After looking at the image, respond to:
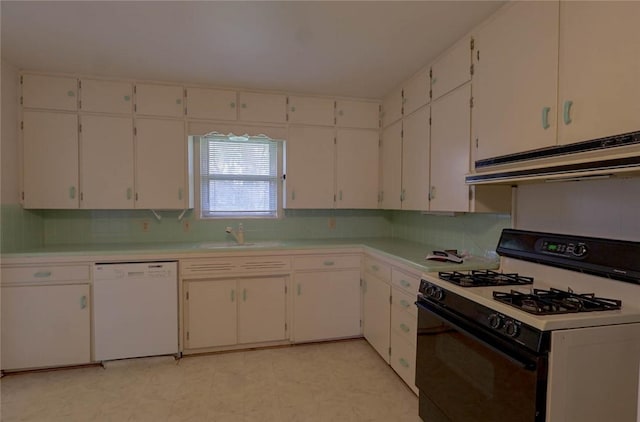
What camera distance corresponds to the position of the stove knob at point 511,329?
4.39 ft

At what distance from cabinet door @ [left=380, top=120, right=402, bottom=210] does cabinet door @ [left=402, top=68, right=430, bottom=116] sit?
0.69 feet

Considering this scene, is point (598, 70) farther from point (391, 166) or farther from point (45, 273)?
point (45, 273)

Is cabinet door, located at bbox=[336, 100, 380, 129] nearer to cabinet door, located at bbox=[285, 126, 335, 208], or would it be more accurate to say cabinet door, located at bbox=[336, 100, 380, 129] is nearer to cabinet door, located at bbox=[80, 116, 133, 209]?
cabinet door, located at bbox=[285, 126, 335, 208]

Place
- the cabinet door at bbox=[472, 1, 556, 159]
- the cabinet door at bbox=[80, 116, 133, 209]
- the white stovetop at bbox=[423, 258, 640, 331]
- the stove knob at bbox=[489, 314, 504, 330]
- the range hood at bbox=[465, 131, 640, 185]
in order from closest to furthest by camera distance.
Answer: the range hood at bbox=[465, 131, 640, 185] → the white stovetop at bbox=[423, 258, 640, 331] → the stove knob at bbox=[489, 314, 504, 330] → the cabinet door at bbox=[472, 1, 556, 159] → the cabinet door at bbox=[80, 116, 133, 209]

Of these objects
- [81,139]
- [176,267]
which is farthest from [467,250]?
[81,139]

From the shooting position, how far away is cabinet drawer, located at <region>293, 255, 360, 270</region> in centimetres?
312

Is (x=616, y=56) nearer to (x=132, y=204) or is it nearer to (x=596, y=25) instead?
(x=596, y=25)

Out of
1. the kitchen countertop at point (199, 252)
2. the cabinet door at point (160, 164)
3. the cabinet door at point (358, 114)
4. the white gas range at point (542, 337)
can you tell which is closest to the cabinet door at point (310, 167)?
the cabinet door at point (358, 114)

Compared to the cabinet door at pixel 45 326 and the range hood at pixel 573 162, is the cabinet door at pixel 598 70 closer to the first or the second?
the range hood at pixel 573 162

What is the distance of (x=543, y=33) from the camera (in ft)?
5.27

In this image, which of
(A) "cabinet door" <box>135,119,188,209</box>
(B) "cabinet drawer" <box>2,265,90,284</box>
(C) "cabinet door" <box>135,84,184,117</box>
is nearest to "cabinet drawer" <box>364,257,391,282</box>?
(A) "cabinet door" <box>135,119,188,209</box>

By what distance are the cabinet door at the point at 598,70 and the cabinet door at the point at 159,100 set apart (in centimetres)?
294

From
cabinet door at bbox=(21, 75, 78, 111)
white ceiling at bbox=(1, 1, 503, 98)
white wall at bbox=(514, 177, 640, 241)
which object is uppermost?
white ceiling at bbox=(1, 1, 503, 98)

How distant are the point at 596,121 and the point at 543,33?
561mm
